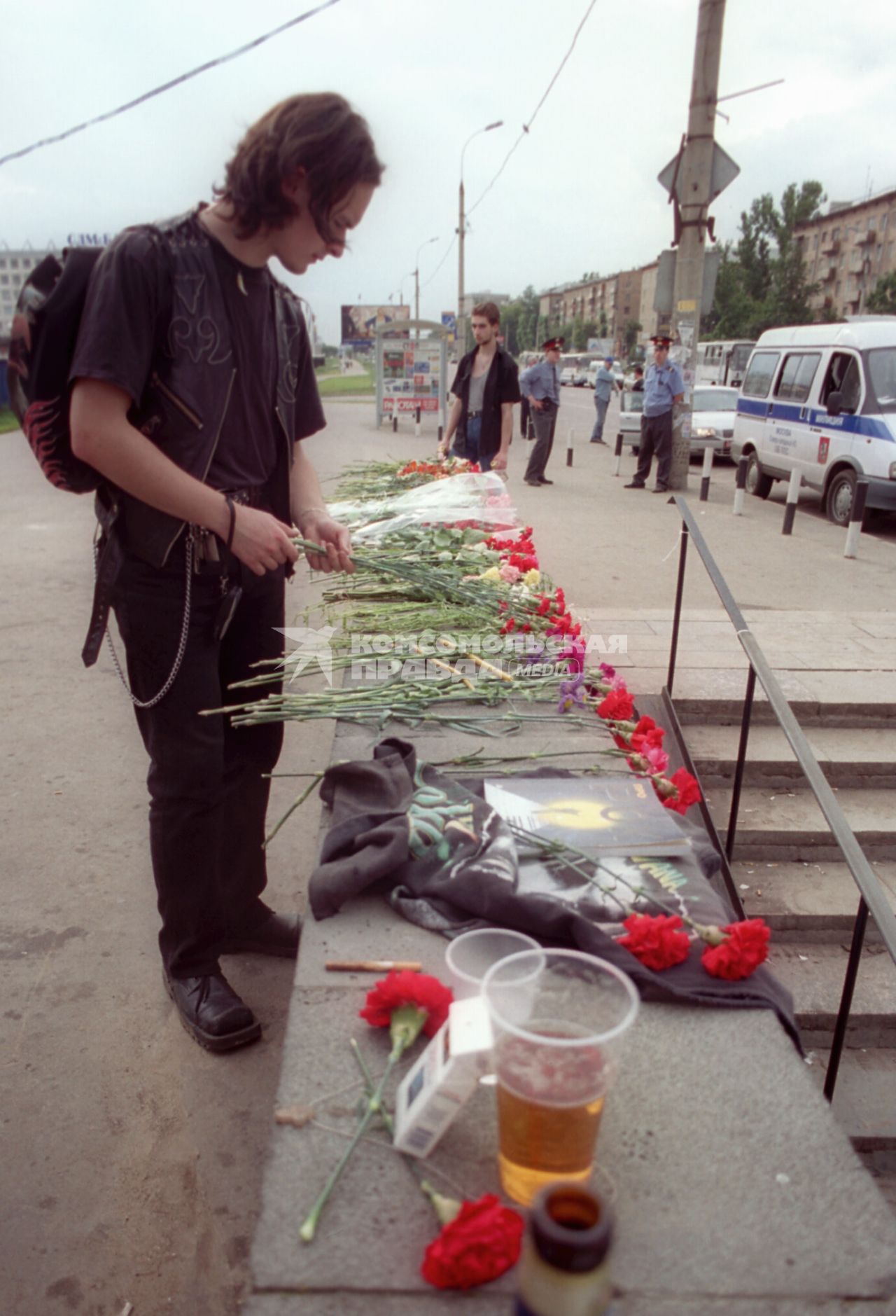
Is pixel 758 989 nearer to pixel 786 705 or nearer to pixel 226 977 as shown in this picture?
pixel 786 705

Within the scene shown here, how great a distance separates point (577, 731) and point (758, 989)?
126 centimetres

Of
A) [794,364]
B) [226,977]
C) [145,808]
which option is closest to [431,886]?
[226,977]

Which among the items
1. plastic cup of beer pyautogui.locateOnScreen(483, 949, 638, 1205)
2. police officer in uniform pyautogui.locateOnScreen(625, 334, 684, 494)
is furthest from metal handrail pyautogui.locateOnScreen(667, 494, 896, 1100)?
police officer in uniform pyautogui.locateOnScreen(625, 334, 684, 494)

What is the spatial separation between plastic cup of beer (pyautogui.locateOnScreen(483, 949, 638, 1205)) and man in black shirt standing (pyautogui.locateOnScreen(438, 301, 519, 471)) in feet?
18.9

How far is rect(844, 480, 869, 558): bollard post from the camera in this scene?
8922 mm

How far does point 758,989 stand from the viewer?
1.72m

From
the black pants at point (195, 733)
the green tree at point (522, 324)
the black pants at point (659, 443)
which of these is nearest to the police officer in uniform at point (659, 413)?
the black pants at point (659, 443)

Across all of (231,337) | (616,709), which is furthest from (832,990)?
(231,337)

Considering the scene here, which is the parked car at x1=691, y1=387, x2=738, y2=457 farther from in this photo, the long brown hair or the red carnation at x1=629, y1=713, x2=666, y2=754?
the long brown hair

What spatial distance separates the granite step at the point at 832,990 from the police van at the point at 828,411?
296 inches

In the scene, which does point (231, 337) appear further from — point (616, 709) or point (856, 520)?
point (856, 520)

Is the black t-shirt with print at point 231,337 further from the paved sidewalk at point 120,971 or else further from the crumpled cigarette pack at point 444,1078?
the paved sidewalk at point 120,971

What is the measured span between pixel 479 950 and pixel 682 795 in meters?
1.05

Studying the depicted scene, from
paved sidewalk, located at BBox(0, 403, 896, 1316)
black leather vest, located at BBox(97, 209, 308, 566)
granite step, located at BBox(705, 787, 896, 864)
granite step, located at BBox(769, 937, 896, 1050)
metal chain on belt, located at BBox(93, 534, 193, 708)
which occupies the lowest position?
granite step, located at BBox(769, 937, 896, 1050)
